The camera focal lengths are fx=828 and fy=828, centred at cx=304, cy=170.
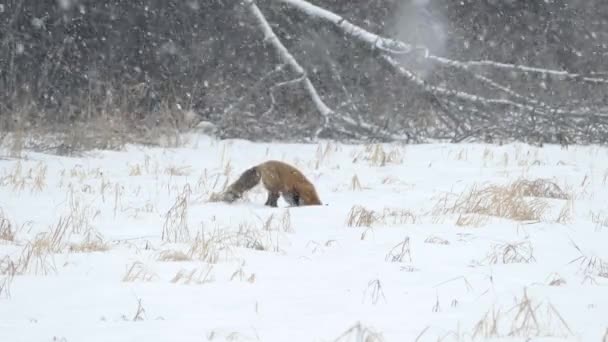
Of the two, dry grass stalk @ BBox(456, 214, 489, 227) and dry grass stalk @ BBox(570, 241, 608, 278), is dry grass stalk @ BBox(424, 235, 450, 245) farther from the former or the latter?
dry grass stalk @ BBox(570, 241, 608, 278)

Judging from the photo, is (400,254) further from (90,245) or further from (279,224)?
(90,245)

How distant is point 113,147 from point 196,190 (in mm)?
3365

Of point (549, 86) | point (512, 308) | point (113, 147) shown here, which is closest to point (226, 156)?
point (113, 147)

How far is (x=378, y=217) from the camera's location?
647 centimetres

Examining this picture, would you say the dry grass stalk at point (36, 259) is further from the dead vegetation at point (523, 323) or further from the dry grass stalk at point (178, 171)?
the dry grass stalk at point (178, 171)

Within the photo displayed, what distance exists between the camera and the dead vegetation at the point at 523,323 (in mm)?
3449

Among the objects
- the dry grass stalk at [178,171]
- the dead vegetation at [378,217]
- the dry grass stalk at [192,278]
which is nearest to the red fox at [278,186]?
the dead vegetation at [378,217]

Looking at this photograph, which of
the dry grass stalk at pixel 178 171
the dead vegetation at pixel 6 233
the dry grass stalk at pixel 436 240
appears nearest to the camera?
the dead vegetation at pixel 6 233

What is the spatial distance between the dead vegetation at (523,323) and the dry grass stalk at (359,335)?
0.42 metres

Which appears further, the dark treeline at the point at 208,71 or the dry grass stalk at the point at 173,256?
the dark treeline at the point at 208,71

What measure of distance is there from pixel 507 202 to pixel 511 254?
5.41 feet

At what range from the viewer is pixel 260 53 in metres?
15.2

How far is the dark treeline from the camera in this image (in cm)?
1298

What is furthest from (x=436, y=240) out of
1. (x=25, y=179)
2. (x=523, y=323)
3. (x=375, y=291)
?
(x=25, y=179)
